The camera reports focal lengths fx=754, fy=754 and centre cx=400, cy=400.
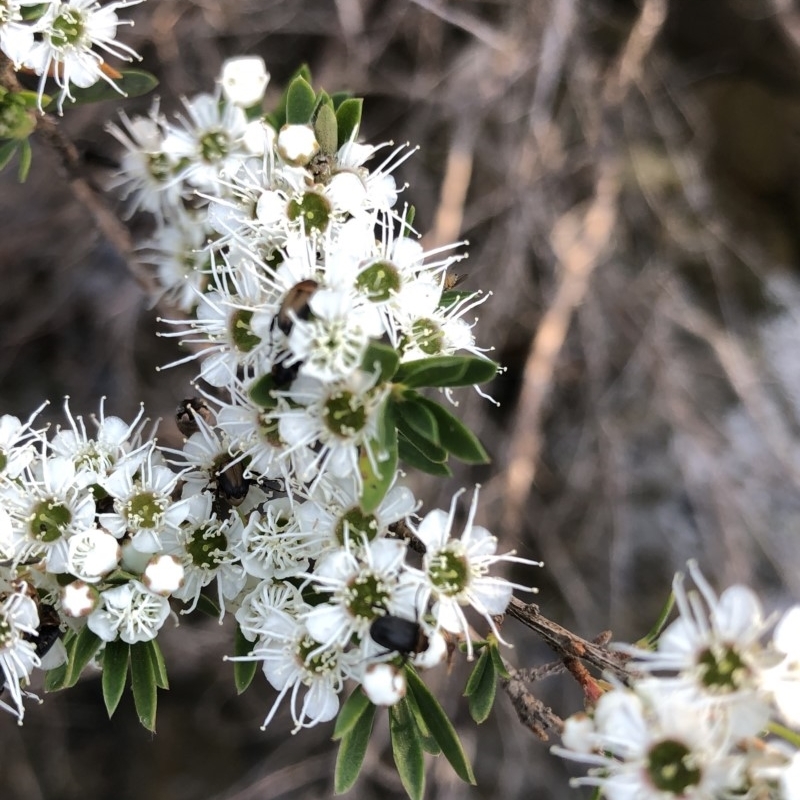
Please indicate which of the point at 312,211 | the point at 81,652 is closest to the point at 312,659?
the point at 81,652

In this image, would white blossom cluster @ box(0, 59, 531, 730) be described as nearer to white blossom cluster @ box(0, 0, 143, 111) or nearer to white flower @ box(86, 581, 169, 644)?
white flower @ box(86, 581, 169, 644)

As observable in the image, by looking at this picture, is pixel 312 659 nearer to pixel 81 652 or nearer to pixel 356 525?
pixel 356 525

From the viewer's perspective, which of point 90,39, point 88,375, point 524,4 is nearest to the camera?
point 90,39

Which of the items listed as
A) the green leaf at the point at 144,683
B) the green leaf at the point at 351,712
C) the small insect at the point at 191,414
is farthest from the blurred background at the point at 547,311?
the green leaf at the point at 351,712

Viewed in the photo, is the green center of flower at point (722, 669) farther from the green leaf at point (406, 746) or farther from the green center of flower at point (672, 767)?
the green leaf at point (406, 746)

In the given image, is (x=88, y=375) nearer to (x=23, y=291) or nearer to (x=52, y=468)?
(x=23, y=291)

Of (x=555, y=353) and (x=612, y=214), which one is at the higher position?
(x=612, y=214)

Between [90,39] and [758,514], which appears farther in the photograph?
[758,514]

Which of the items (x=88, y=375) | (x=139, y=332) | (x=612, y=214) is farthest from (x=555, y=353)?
(x=88, y=375)
